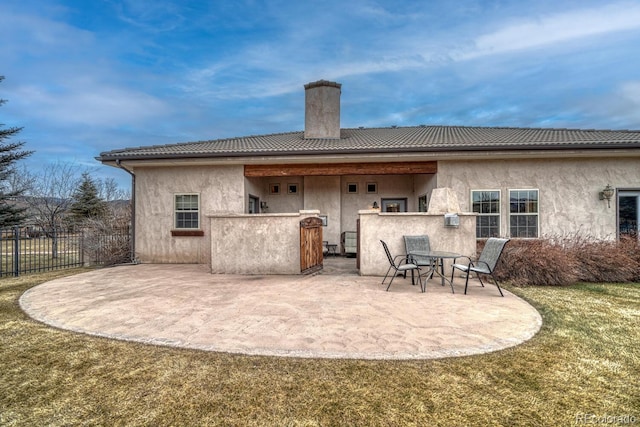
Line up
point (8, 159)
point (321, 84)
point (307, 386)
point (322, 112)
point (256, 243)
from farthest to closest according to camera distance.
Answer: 1. point (8, 159)
2. point (321, 84)
3. point (322, 112)
4. point (256, 243)
5. point (307, 386)

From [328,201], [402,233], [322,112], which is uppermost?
[322,112]

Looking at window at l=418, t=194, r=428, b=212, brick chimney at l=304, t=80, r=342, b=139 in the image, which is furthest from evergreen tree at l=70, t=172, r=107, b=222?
window at l=418, t=194, r=428, b=212

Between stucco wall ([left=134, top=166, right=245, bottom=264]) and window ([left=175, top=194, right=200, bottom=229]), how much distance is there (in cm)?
16

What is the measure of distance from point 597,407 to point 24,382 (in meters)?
4.67

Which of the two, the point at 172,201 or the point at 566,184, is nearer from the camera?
the point at 566,184

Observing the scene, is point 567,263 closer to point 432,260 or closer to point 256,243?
point 432,260

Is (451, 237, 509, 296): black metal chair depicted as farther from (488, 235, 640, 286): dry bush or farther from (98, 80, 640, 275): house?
(488, 235, 640, 286): dry bush

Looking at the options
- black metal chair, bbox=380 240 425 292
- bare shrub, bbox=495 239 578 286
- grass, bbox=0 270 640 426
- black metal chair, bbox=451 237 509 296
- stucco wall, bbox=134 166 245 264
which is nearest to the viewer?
grass, bbox=0 270 640 426

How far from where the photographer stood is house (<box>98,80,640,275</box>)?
25.5 feet

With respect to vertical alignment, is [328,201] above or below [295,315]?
above

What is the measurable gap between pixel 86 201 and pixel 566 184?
89.9 feet

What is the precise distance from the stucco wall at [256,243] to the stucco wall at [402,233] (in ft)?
5.62

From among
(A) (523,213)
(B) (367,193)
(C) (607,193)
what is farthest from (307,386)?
(C) (607,193)

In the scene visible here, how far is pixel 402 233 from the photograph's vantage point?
7.50 m
